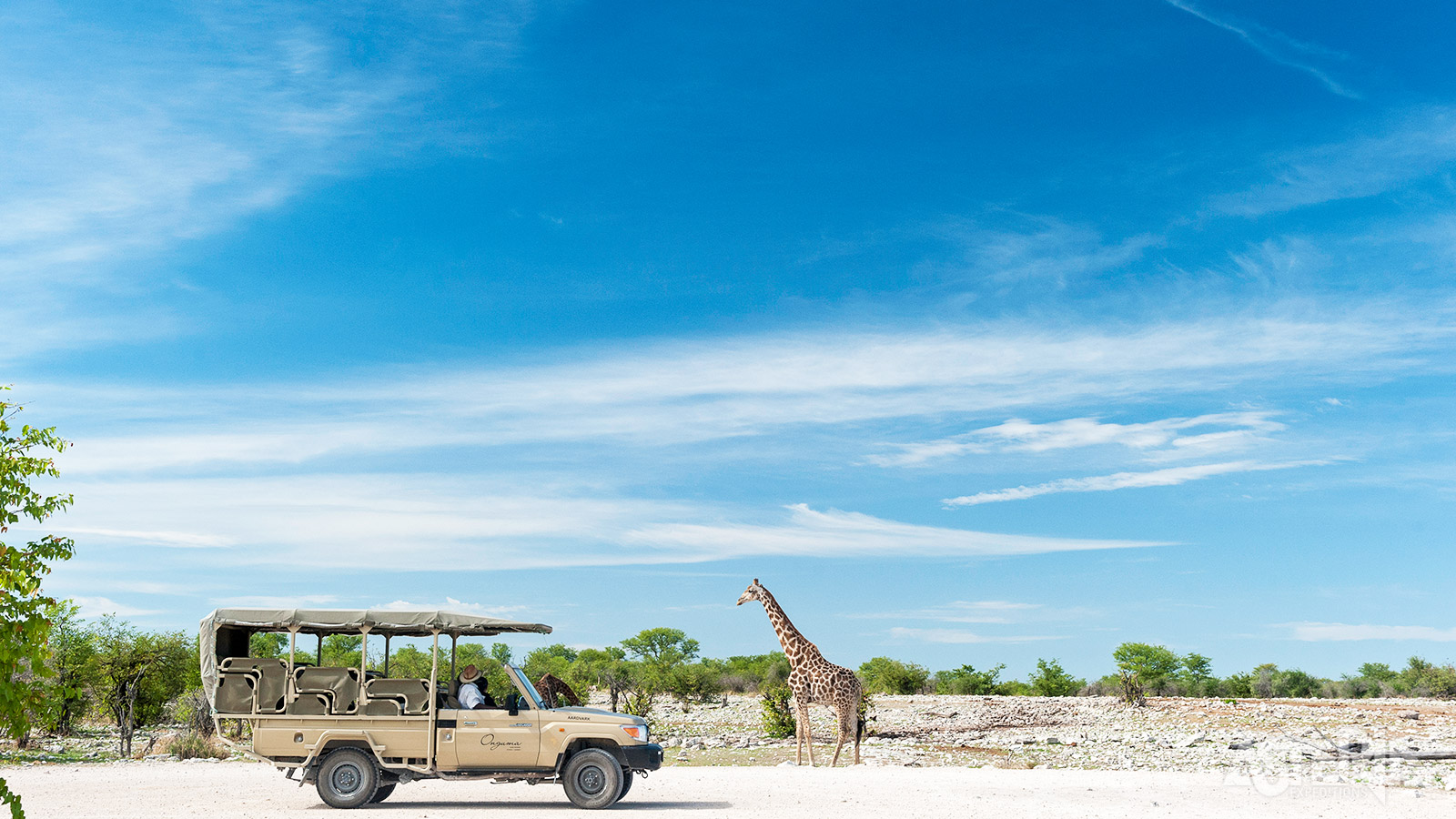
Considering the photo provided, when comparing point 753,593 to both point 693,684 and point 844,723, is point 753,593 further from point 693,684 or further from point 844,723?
point 693,684

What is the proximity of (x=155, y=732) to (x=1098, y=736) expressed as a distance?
30358 mm

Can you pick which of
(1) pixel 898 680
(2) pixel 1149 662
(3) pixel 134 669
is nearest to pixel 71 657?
(3) pixel 134 669

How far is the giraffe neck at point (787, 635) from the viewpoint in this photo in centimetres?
2386

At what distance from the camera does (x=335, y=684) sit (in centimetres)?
1562

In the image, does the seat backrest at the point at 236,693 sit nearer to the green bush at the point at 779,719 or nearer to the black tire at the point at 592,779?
the black tire at the point at 592,779

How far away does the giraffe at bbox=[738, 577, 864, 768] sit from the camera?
23016mm

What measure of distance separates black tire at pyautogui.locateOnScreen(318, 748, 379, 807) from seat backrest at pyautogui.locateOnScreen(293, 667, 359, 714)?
63cm

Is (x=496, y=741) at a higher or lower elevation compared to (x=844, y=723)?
higher

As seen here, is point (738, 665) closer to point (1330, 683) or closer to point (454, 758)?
point (1330, 683)

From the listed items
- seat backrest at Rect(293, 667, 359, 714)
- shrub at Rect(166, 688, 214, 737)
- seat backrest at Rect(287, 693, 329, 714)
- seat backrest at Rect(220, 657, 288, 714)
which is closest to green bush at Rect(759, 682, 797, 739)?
shrub at Rect(166, 688, 214, 737)

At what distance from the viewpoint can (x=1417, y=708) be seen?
1695 inches

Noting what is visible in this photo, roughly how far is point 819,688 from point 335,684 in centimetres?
1080

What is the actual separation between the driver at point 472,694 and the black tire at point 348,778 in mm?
1493

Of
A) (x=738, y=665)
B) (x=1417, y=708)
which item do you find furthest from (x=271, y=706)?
(x=738, y=665)
